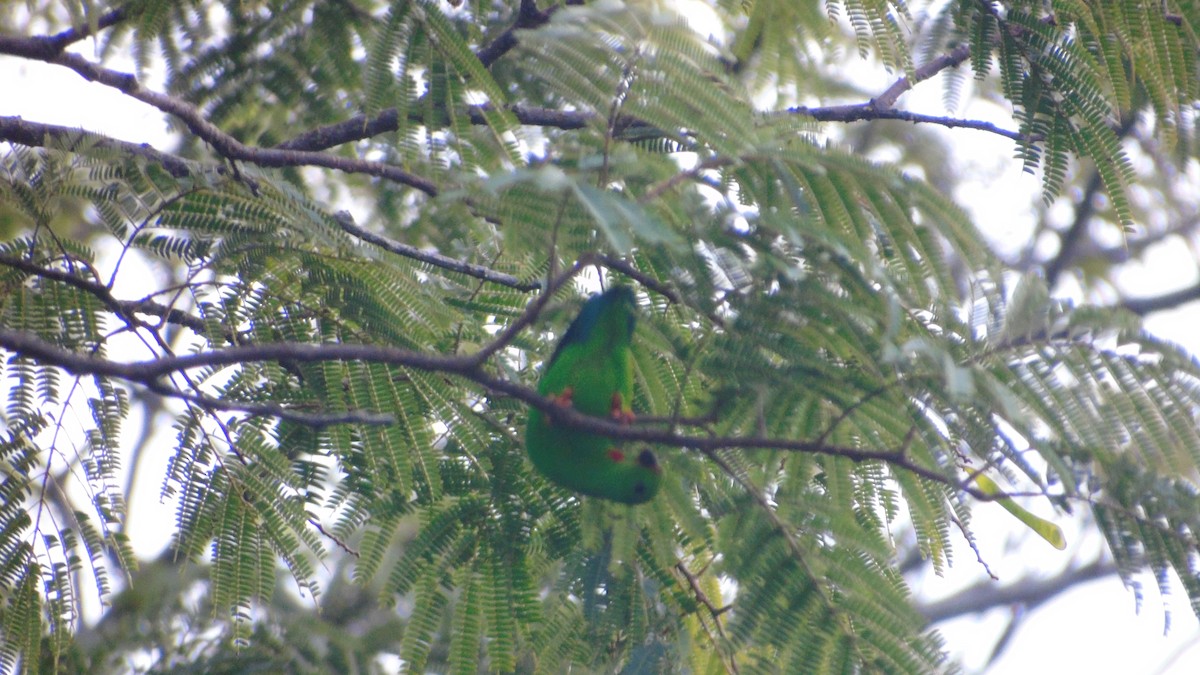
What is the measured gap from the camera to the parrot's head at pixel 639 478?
2756 mm

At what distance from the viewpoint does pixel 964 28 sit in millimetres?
3729

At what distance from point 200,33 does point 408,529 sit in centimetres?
648

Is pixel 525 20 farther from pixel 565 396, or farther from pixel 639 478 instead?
pixel 639 478

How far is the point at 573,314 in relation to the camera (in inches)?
128

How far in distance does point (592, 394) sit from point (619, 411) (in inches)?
4.4

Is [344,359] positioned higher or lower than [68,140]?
lower

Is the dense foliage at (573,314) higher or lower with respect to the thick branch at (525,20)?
lower

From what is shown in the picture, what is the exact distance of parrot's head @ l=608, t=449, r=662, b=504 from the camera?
108 inches

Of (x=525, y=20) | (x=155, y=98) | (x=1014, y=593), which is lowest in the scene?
(x=1014, y=593)

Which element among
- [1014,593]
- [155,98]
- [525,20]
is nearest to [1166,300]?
[1014,593]

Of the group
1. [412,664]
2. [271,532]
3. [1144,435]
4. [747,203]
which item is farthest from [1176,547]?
[271,532]

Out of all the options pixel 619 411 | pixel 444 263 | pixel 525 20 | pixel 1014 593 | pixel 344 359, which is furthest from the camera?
pixel 1014 593

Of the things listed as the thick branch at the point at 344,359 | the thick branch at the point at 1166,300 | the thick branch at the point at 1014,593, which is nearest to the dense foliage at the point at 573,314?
the thick branch at the point at 344,359

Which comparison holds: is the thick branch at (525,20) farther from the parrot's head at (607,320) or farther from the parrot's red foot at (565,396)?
the parrot's red foot at (565,396)
